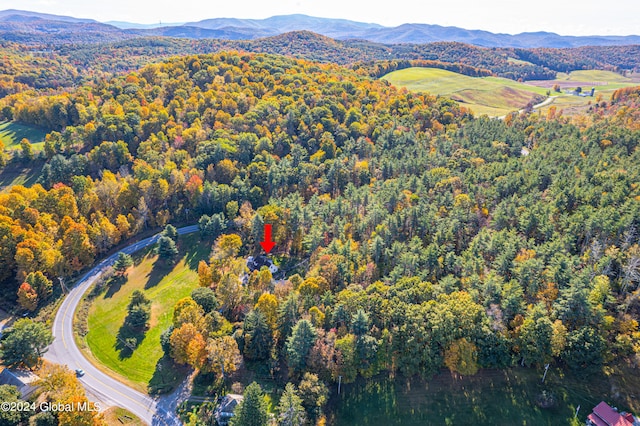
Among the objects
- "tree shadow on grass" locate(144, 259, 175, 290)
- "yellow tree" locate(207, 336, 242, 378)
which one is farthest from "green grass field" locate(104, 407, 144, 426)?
"tree shadow on grass" locate(144, 259, 175, 290)

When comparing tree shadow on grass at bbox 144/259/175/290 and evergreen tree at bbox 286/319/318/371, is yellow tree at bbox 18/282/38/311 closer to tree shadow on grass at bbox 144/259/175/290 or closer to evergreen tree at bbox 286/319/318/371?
tree shadow on grass at bbox 144/259/175/290

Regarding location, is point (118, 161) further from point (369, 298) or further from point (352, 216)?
point (369, 298)

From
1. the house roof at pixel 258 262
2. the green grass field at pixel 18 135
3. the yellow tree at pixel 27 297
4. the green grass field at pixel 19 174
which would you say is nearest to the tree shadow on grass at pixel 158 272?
the house roof at pixel 258 262

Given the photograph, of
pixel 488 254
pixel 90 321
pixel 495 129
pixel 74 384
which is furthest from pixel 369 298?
pixel 495 129

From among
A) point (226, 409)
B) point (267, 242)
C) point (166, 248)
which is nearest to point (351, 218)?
point (267, 242)

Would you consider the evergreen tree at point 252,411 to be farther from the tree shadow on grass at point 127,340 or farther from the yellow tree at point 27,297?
the yellow tree at point 27,297

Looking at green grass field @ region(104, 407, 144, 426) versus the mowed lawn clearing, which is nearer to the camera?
green grass field @ region(104, 407, 144, 426)

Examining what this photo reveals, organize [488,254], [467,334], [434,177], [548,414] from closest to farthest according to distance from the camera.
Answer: [548,414] → [467,334] → [488,254] → [434,177]
